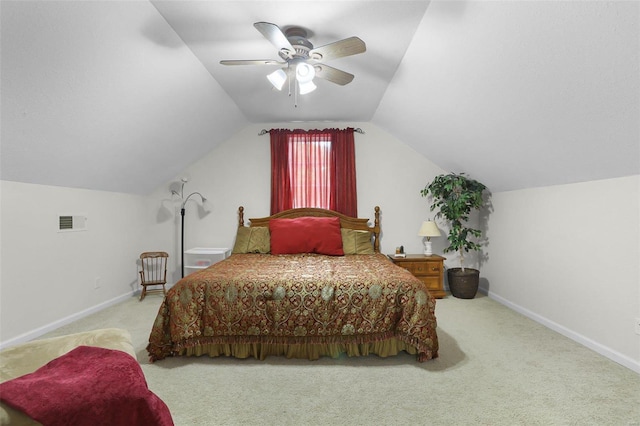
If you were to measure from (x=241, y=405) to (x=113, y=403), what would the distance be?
4.48 feet

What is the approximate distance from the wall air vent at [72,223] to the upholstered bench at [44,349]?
2738mm

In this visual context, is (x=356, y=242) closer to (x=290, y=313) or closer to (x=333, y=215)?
(x=333, y=215)

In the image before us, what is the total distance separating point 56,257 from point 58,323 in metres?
0.64

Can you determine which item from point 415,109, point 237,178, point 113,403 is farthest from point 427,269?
point 113,403

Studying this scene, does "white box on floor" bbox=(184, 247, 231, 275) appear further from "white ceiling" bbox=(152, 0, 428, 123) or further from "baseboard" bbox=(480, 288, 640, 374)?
"baseboard" bbox=(480, 288, 640, 374)

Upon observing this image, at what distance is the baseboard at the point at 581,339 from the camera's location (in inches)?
94.0

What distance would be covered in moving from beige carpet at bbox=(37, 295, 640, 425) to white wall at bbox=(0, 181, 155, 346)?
0.97 meters

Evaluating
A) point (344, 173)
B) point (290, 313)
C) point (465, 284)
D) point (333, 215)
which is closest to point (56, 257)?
point (290, 313)

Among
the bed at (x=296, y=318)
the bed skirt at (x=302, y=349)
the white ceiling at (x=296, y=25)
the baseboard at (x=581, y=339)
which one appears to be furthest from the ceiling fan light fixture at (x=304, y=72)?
the baseboard at (x=581, y=339)

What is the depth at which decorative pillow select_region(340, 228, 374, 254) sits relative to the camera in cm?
429

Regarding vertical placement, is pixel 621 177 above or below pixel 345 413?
above

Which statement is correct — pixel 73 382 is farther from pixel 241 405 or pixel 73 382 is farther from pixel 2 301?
pixel 2 301

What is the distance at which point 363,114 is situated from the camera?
14.9 feet

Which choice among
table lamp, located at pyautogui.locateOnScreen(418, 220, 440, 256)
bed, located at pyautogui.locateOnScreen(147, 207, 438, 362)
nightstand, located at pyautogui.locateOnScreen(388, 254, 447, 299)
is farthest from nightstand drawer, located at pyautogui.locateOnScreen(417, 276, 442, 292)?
bed, located at pyautogui.locateOnScreen(147, 207, 438, 362)
